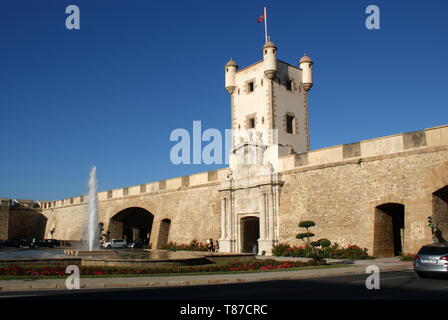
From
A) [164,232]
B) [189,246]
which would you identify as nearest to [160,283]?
[189,246]

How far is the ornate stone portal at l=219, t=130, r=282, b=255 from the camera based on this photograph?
31719 millimetres

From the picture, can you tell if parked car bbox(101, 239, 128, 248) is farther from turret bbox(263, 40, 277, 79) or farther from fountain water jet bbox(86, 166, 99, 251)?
turret bbox(263, 40, 277, 79)

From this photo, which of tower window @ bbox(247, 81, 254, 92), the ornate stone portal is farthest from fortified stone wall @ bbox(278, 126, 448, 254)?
tower window @ bbox(247, 81, 254, 92)

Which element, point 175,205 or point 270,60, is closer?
point 270,60

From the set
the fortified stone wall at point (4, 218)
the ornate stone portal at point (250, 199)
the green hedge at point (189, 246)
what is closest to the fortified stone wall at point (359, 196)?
the ornate stone portal at point (250, 199)

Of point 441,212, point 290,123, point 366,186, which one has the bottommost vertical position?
point 441,212

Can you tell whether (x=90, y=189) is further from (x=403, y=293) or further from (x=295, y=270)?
(x=403, y=293)

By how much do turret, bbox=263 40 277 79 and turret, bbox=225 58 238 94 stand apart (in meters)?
4.41

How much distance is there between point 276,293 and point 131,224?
46056 mm

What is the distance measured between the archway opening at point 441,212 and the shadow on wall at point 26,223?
203 feet

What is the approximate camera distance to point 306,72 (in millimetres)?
37156

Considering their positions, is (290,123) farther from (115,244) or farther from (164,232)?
(115,244)
